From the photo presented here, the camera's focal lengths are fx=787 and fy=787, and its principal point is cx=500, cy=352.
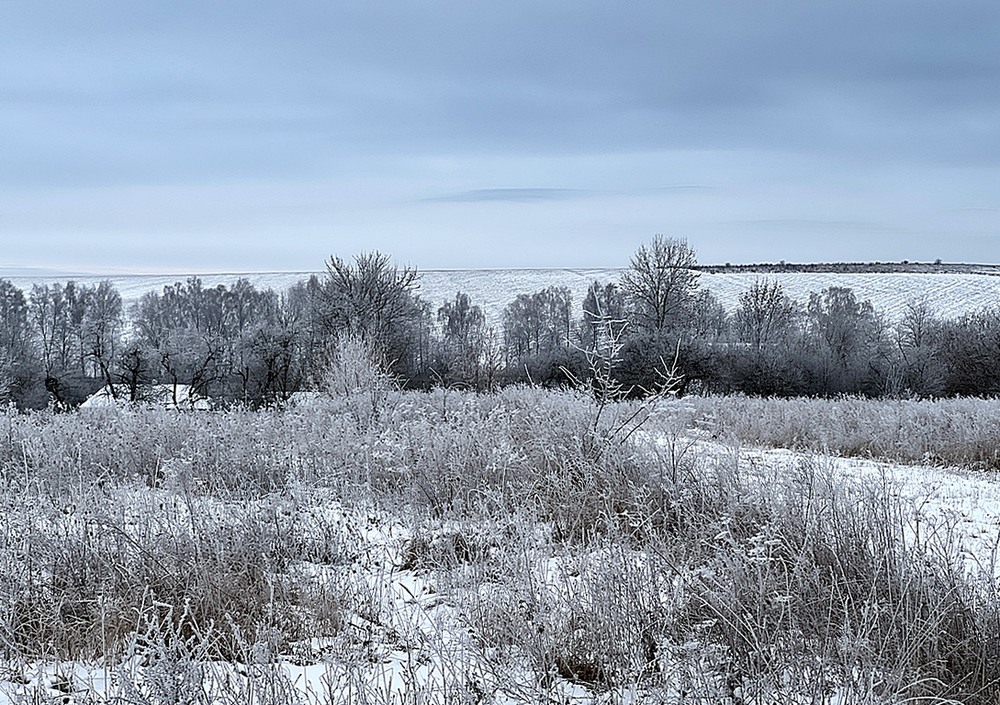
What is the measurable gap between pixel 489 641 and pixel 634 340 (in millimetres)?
33257

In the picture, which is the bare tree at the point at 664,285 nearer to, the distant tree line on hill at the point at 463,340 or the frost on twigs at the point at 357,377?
the distant tree line on hill at the point at 463,340

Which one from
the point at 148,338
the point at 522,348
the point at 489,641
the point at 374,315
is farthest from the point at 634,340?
the point at 148,338

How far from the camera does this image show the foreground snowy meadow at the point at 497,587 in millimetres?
3375

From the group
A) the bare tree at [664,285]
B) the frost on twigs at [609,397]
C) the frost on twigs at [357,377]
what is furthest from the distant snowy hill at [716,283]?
the frost on twigs at [609,397]

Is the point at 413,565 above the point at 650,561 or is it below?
below

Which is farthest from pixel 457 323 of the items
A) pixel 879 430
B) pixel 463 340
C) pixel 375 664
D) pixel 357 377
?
pixel 375 664

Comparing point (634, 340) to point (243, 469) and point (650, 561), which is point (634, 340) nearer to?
point (243, 469)

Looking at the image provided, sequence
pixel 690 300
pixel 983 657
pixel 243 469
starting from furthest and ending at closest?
1. pixel 690 300
2. pixel 243 469
3. pixel 983 657

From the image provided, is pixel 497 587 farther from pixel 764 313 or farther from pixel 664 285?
pixel 764 313

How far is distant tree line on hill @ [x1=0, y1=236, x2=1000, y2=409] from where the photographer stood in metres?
34.6

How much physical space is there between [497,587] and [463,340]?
44.3m

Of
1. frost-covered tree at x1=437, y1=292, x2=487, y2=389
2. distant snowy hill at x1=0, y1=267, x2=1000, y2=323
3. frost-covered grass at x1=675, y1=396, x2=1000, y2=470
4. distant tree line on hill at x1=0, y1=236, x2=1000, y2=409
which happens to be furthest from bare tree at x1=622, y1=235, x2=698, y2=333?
frost-covered grass at x1=675, y1=396, x2=1000, y2=470

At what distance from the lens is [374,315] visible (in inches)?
1687

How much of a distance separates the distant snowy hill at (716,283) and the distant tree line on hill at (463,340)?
215 inches
